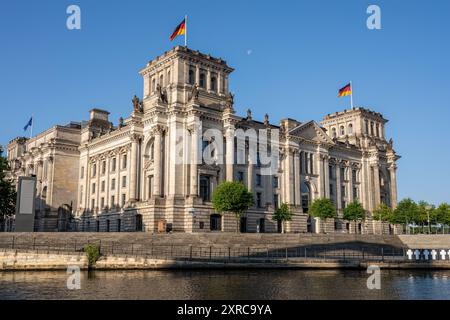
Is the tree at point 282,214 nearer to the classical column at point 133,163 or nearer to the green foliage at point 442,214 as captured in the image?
the classical column at point 133,163

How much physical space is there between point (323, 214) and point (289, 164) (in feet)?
34.9

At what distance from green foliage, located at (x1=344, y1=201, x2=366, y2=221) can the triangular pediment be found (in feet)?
43.6

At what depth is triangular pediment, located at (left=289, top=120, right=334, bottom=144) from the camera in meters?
85.9

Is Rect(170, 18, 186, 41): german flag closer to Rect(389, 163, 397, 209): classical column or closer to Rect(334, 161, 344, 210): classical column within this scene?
Rect(334, 161, 344, 210): classical column

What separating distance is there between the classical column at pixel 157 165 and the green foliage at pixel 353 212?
38.4 metres

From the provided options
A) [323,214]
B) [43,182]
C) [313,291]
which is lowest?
[313,291]

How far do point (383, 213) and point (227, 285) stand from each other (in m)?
74.5

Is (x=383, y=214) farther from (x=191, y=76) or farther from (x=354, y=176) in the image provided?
(x=191, y=76)

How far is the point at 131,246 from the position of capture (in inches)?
1900

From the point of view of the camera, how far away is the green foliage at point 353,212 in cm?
8700

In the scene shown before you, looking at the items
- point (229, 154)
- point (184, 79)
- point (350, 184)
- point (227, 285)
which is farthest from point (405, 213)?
point (227, 285)

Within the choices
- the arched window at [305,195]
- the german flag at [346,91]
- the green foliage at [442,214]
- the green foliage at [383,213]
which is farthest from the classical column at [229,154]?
the green foliage at [442,214]
